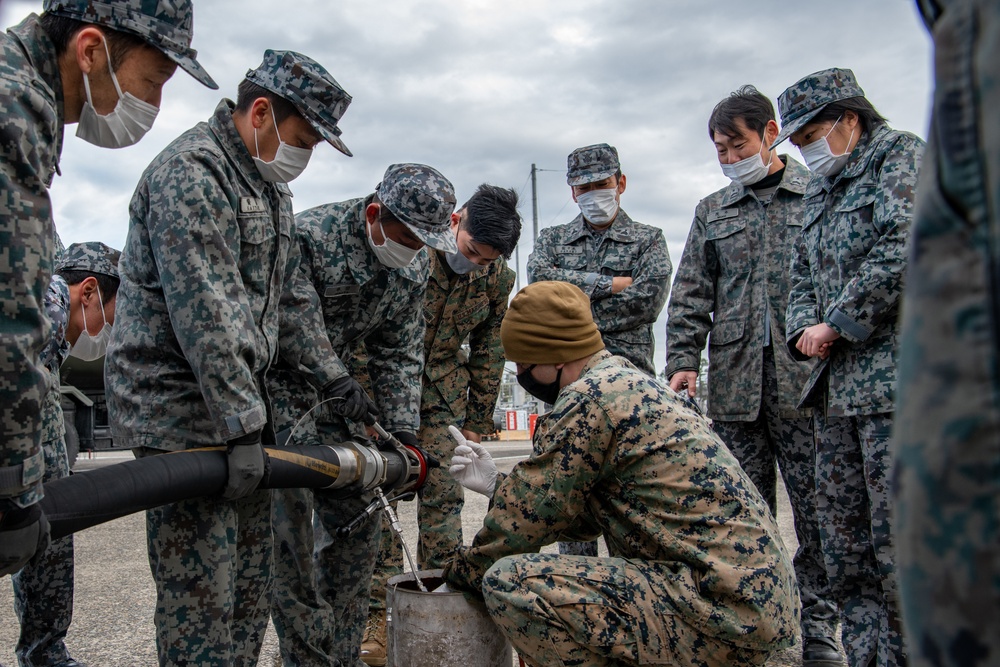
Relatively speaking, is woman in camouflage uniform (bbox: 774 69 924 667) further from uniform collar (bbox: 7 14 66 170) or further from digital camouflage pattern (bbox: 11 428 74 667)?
digital camouflage pattern (bbox: 11 428 74 667)

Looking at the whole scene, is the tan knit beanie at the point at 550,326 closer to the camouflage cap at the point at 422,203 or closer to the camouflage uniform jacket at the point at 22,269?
the camouflage cap at the point at 422,203

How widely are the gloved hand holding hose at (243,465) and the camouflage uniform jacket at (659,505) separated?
72cm

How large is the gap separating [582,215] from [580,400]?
2.62 m

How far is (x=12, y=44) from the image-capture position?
189 centimetres

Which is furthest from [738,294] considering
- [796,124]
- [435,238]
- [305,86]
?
[305,86]

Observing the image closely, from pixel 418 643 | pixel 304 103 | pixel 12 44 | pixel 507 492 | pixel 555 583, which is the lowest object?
pixel 418 643

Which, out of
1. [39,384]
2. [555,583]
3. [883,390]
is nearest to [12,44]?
[39,384]

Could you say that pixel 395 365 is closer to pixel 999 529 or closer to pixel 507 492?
pixel 507 492

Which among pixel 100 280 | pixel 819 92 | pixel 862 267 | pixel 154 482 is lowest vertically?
pixel 154 482

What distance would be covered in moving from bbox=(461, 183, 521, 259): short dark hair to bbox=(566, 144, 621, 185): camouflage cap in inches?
20.8

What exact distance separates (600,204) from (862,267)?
2008 mm

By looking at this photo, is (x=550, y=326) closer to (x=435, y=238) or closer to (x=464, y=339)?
(x=435, y=238)

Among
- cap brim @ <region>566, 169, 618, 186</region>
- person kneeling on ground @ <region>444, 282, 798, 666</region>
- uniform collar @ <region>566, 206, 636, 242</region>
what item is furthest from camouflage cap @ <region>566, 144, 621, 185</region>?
person kneeling on ground @ <region>444, 282, 798, 666</region>

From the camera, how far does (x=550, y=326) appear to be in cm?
280
